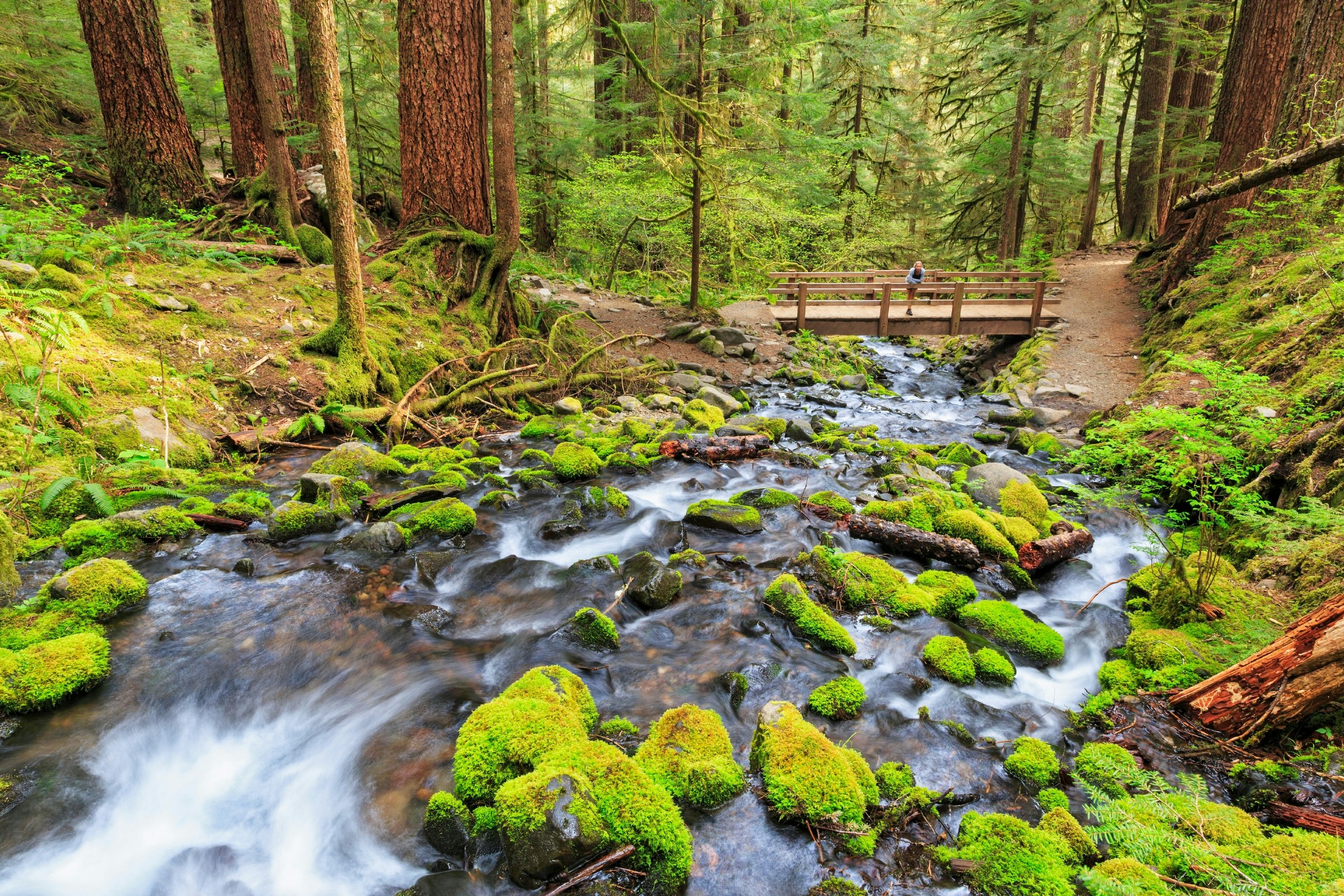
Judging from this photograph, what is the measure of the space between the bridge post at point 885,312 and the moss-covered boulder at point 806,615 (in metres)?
11.5

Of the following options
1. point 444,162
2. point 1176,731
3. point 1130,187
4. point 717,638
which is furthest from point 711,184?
point 1130,187

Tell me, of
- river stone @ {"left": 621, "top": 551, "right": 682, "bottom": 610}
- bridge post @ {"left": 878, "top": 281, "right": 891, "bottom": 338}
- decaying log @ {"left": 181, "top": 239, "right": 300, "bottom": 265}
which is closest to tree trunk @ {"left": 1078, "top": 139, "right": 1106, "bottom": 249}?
bridge post @ {"left": 878, "top": 281, "right": 891, "bottom": 338}

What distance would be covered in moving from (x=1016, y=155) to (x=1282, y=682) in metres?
19.6

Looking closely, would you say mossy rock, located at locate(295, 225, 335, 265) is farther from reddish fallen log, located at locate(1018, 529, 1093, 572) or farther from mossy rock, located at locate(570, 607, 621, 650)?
reddish fallen log, located at locate(1018, 529, 1093, 572)

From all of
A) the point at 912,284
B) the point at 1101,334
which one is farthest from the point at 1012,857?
the point at 912,284

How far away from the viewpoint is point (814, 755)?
3074mm

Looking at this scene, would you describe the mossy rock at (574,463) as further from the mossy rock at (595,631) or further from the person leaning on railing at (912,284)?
the person leaning on railing at (912,284)

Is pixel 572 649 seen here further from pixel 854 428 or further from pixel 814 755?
pixel 854 428

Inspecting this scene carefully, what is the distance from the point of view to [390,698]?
12.1 feet

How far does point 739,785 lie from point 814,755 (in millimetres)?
400

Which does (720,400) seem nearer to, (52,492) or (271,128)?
(271,128)

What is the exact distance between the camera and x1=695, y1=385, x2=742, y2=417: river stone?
1016cm

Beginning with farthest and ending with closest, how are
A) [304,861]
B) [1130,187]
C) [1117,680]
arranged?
[1130,187]
[1117,680]
[304,861]

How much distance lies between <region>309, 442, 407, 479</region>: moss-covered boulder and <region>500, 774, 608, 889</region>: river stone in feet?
13.4
